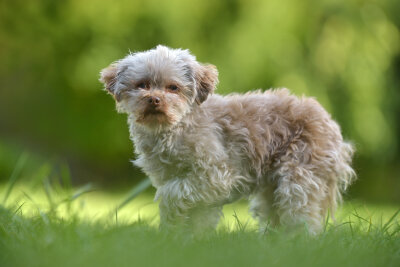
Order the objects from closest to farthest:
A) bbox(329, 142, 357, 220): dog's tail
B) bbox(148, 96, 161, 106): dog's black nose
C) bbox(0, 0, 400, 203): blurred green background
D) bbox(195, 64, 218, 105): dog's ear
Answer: bbox(148, 96, 161, 106): dog's black nose < bbox(195, 64, 218, 105): dog's ear < bbox(329, 142, 357, 220): dog's tail < bbox(0, 0, 400, 203): blurred green background

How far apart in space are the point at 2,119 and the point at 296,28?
24.6ft

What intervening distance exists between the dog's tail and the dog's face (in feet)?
4.57

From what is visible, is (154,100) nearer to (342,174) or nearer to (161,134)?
(161,134)

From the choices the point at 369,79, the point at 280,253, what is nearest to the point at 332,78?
the point at 369,79

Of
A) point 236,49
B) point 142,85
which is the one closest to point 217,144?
point 142,85

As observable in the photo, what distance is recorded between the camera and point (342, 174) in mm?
5605

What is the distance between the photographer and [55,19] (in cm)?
1279

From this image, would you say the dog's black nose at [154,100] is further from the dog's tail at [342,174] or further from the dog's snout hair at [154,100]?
the dog's tail at [342,174]

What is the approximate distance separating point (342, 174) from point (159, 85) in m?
1.95

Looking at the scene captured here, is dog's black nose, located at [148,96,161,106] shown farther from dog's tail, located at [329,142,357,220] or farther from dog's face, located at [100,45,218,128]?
dog's tail, located at [329,142,357,220]

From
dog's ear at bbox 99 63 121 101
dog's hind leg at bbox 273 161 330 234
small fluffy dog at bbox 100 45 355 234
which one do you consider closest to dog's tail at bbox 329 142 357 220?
small fluffy dog at bbox 100 45 355 234

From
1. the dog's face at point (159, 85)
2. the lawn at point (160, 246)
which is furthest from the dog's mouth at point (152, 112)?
the lawn at point (160, 246)

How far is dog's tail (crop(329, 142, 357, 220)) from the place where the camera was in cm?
554

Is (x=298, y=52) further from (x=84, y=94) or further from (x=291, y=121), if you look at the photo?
(x=291, y=121)
